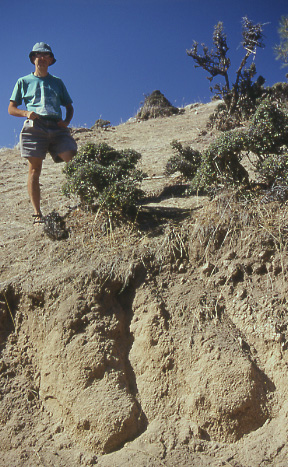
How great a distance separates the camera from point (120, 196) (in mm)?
5578

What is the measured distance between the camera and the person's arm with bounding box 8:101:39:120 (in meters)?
5.73

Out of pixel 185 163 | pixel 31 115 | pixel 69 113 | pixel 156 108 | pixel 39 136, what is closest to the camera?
pixel 31 115

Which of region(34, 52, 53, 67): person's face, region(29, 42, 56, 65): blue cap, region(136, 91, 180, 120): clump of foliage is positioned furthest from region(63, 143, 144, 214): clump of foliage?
region(136, 91, 180, 120): clump of foliage

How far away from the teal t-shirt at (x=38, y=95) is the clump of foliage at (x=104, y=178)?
669 millimetres

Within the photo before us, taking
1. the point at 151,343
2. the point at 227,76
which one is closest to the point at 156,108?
the point at 227,76

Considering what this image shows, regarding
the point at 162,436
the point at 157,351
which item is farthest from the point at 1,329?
the point at 162,436

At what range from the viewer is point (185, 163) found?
7055 mm

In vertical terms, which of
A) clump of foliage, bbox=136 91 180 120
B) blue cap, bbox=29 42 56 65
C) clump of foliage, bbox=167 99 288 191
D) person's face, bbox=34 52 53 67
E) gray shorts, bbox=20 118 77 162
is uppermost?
clump of foliage, bbox=136 91 180 120

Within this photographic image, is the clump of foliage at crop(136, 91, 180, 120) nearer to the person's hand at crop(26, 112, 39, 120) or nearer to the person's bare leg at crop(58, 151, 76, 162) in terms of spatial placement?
the person's bare leg at crop(58, 151, 76, 162)

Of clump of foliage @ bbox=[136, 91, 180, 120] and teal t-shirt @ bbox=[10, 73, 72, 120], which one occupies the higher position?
clump of foliage @ bbox=[136, 91, 180, 120]

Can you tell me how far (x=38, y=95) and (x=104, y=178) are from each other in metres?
1.31

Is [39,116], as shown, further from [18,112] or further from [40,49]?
[40,49]

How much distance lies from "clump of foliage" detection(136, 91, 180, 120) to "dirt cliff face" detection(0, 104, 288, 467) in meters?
10.6

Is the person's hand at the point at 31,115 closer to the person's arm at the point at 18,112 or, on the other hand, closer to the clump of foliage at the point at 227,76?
the person's arm at the point at 18,112
